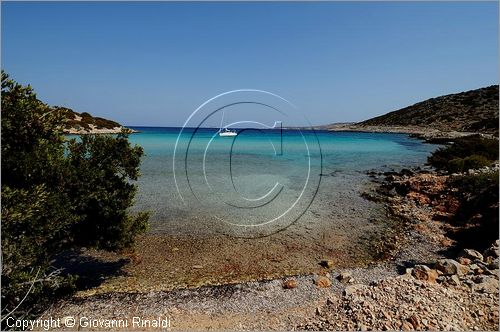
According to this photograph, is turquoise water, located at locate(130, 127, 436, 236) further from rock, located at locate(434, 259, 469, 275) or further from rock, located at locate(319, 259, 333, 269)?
rock, located at locate(434, 259, 469, 275)

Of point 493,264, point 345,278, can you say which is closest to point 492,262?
point 493,264

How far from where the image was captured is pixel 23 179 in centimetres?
941

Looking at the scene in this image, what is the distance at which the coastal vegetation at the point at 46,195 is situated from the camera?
877 cm

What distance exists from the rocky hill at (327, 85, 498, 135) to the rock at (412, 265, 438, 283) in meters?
76.9

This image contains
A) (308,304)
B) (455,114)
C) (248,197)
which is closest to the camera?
(308,304)

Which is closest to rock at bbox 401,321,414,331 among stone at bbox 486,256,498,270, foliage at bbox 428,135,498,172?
stone at bbox 486,256,498,270

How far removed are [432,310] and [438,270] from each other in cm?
350

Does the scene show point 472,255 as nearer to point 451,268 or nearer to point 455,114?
point 451,268

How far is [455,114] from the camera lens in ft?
351

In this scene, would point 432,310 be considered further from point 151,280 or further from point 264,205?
point 264,205

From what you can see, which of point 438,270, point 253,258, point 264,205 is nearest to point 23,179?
point 253,258

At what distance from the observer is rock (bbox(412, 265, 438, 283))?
11273 mm

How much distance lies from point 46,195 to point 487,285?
13.2 metres

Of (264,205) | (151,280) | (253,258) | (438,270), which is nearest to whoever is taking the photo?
(438,270)
